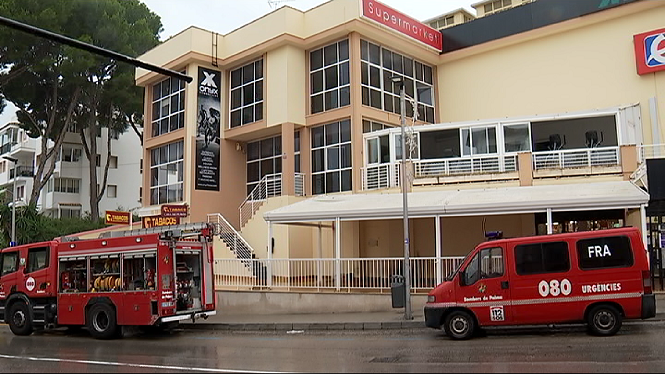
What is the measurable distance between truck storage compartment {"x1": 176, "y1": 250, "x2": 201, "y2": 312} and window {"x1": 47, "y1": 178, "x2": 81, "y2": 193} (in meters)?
40.2

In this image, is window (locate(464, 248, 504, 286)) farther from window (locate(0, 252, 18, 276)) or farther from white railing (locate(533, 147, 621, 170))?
window (locate(0, 252, 18, 276))

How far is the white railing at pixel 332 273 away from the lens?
57.1 ft

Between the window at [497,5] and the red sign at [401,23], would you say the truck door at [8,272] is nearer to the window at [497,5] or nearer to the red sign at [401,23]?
the red sign at [401,23]

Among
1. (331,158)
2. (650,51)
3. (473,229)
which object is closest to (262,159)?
(331,158)

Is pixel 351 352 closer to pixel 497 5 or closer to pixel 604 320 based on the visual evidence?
pixel 604 320

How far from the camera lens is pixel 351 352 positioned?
11.1 meters

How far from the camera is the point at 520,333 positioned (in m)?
12.8

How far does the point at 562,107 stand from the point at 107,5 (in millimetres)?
28159

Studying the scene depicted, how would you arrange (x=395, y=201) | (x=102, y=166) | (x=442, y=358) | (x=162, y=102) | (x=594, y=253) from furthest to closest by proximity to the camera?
(x=102, y=166)
(x=162, y=102)
(x=395, y=201)
(x=594, y=253)
(x=442, y=358)

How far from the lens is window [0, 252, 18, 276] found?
1698cm

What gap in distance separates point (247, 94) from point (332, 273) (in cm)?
1179

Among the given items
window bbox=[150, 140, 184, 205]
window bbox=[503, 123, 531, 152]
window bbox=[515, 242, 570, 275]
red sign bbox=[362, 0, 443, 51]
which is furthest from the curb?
red sign bbox=[362, 0, 443, 51]

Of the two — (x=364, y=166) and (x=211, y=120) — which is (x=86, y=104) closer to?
(x=211, y=120)

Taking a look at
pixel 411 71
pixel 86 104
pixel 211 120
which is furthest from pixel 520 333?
pixel 86 104
